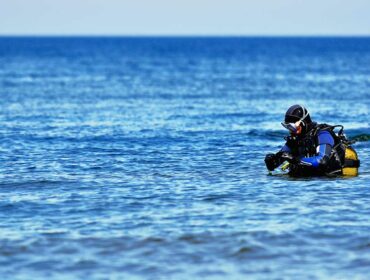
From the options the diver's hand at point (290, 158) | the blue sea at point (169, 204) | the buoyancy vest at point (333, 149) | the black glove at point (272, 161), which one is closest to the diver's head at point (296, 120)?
the buoyancy vest at point (333, 149)

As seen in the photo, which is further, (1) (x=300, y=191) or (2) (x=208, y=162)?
(2) (x=208, y=162)

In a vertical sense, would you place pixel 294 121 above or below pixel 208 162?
above

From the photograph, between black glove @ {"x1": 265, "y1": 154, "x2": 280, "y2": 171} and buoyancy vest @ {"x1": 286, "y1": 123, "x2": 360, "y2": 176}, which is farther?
black glove @ {"x1": 265, "y1": 154, "x2": 280, "y2": 171}

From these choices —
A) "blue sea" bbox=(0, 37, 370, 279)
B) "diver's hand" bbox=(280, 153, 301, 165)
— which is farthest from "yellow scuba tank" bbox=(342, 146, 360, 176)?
"diver's hand" bbox=(280, 153, 301, 165)

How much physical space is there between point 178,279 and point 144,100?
32.3m

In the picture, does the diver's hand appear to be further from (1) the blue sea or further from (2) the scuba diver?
(1) the blue sea

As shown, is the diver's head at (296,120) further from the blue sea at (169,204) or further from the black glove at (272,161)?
the blue sea at (169,204)

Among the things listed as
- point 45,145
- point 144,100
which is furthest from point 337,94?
point 45,145

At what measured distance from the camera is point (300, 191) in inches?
636

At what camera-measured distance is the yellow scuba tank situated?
17359 millimetres

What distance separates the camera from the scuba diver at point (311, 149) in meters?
16.7

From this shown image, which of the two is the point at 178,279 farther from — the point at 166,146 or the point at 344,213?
the point at 166,146

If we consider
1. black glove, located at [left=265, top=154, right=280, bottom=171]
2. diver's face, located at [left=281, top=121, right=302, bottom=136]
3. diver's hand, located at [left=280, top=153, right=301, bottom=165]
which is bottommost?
black glove, located at [left=265, top=154, right=280, bottom=171]

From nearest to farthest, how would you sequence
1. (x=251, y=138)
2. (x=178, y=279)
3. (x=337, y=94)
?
1. (x=178, y=279)
2. (x=251, y=138)
3. (x=337, y=94)
